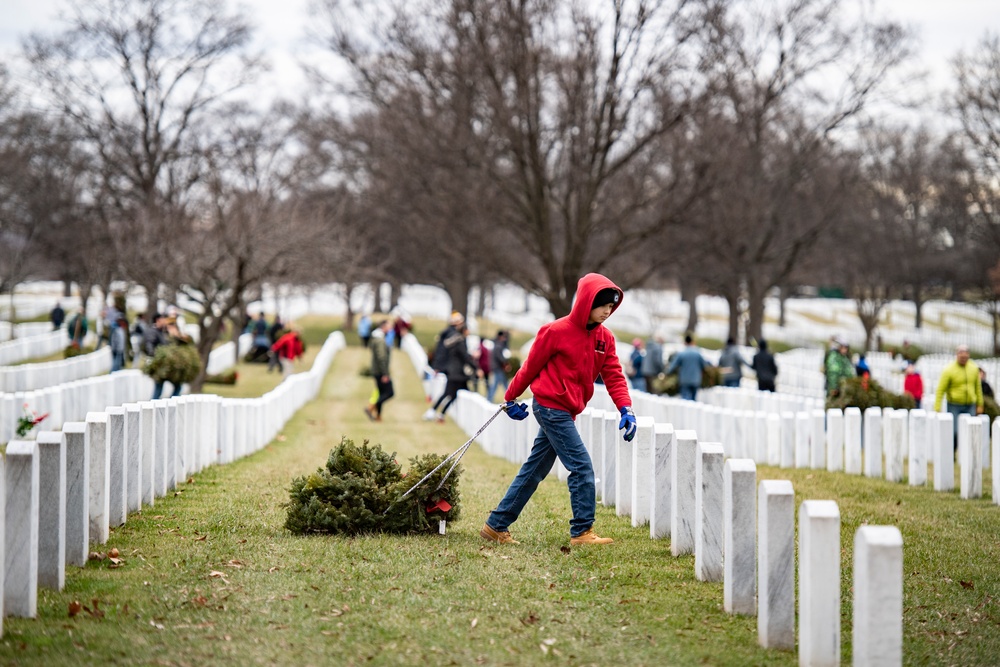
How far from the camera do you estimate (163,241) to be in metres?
33.0

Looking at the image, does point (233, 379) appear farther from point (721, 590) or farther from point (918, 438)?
point (721, 590)

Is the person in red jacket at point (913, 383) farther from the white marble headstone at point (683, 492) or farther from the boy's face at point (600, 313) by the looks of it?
the boy's face at point (600, 313)

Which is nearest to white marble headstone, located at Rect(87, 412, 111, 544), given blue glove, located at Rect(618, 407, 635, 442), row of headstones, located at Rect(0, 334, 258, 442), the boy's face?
the boy's face

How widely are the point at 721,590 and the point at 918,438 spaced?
699 centimetres

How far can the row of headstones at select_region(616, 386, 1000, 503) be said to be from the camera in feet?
40.8

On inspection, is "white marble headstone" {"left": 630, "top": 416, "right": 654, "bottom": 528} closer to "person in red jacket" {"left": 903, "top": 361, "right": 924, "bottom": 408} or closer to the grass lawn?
the grass lawn

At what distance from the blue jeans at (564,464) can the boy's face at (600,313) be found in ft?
2.09

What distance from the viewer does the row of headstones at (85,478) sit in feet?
20.0

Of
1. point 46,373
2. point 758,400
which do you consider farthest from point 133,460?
point 46,373

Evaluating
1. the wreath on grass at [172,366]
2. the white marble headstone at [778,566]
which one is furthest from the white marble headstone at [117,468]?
the wreath on grass at [172,366]

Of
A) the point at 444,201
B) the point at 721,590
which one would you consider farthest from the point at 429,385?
the point at 721,590

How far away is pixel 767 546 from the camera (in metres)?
5.94

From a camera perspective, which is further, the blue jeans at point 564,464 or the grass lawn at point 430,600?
the blue jeans at point 564,464

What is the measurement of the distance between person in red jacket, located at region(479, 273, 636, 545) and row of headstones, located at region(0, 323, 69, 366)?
98.2 ft
